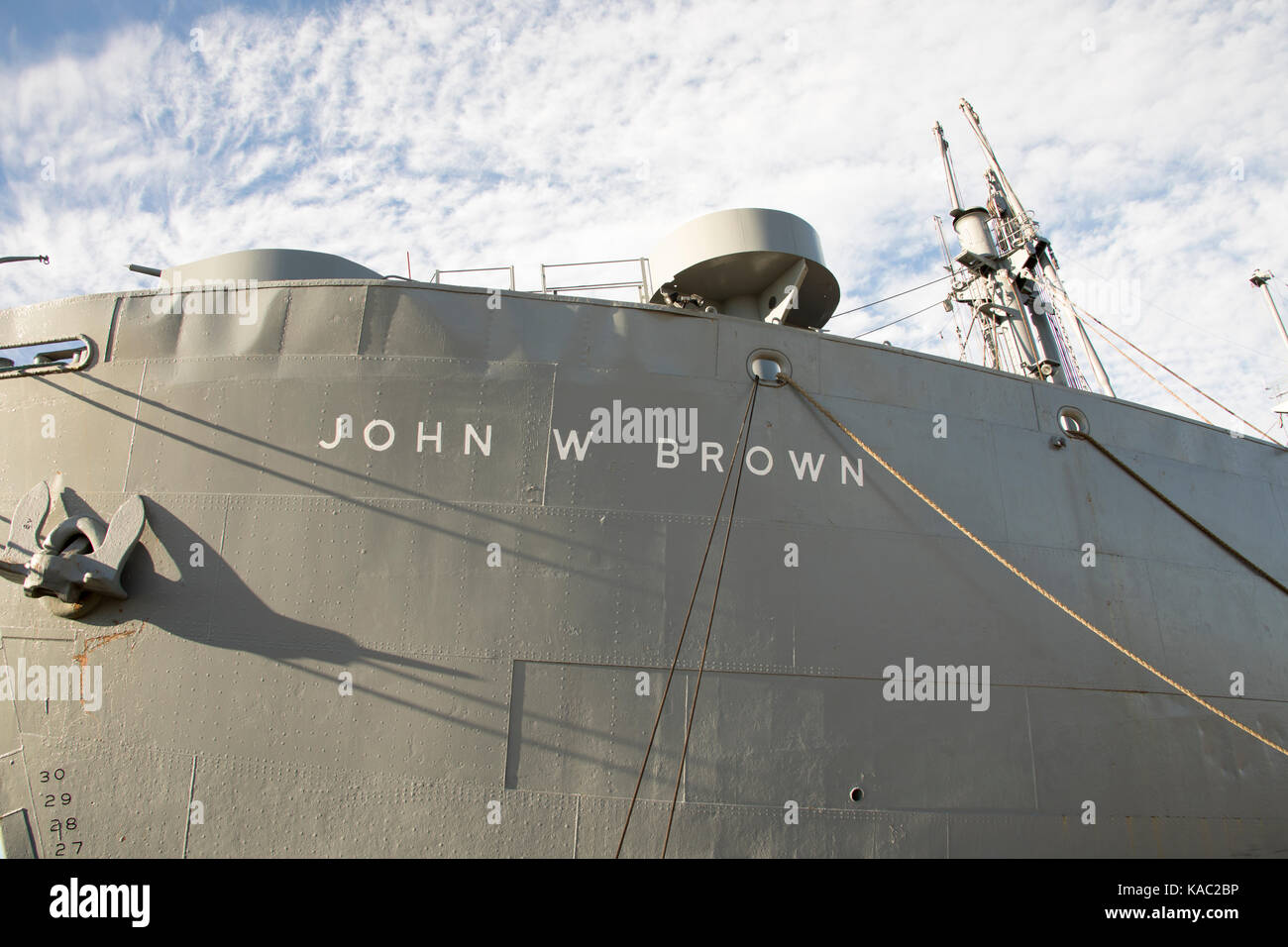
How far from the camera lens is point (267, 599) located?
5.93 metres

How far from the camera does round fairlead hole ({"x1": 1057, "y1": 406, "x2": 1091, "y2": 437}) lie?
8.01 m

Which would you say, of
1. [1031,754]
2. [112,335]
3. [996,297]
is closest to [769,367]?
[1031,754]

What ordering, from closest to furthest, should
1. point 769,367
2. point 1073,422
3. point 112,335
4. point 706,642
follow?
point 706,642
point 112,335
point 769,367
point 1073,422

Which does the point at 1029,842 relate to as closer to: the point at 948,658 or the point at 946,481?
the point at 948,658

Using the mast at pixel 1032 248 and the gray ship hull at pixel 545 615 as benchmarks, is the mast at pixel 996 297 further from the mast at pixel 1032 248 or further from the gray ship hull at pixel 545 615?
the gray ship hull at pixel 545 615

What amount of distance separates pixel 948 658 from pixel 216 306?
6.87 m

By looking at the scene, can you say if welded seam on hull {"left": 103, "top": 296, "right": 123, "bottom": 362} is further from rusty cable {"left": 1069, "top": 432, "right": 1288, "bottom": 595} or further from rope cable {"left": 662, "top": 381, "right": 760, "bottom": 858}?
rusty cable {"left": 1069, "top": 432, "right": 1288, "bottom": 595}

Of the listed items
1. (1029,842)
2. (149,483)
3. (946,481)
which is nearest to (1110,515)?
(946,481)

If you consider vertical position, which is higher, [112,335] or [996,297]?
[996,297]

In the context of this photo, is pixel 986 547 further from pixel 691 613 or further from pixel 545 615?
pixel 545 615

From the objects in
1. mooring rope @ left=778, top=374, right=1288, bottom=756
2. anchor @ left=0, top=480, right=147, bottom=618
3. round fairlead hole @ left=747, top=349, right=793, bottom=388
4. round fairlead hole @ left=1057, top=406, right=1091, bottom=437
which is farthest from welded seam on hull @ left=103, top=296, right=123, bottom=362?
round fairlead hole @ left=1057, top=406, right=1091, bottom=437

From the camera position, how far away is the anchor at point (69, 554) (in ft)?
18.9

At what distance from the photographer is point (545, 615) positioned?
5.93 meters

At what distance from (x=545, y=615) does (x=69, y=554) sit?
362cm
